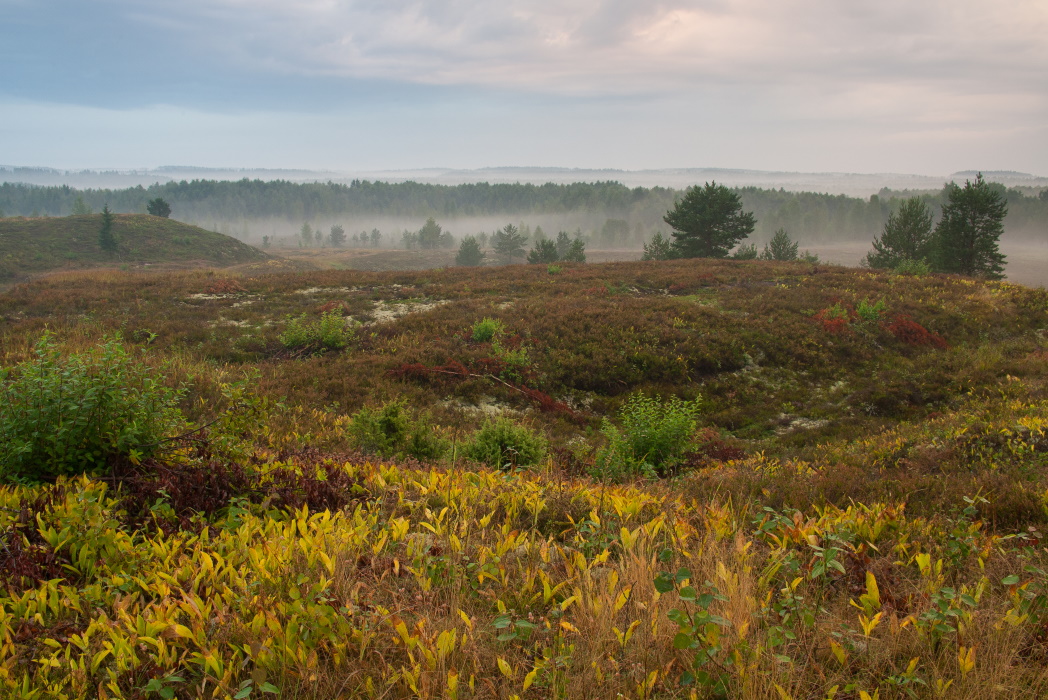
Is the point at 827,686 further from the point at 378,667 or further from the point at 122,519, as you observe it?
the point at 122,519

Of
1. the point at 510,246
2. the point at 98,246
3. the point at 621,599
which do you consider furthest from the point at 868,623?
the point at 510,246

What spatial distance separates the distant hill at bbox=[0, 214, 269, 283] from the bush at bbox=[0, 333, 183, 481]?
65390mm

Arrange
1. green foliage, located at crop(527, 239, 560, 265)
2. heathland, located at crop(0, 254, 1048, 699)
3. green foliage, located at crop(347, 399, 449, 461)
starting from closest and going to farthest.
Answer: heathland, located at crop(0, 254, 1048, 699) → green foliage, located at crop(347, 399, 449, 461) → green foliage, located at crop(527, 239, 560, 265)

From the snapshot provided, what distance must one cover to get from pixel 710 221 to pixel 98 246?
7006 cm

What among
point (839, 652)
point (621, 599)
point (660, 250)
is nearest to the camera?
point (839, 652)

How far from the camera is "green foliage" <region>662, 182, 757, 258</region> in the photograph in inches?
1767

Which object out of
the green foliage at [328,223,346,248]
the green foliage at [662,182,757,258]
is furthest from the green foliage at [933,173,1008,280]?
the green foliage at [328,223,346,248]

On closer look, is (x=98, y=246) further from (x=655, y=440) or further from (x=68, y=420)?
(x=655, y=440)

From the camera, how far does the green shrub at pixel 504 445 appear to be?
7508 mm

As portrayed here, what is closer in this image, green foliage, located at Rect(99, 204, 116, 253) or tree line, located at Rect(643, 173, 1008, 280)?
tree line, located at Rect(643, 173, 1008, 280)

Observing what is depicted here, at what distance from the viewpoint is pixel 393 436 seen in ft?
26.1

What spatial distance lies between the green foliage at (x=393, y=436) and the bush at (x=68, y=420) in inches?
138

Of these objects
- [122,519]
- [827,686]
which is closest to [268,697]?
[122,519]

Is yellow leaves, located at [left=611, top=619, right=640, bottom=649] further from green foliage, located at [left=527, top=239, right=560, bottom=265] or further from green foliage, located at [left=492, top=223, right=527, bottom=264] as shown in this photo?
green foliage, located at [left=492, top=223, right=527, bottom=264]
